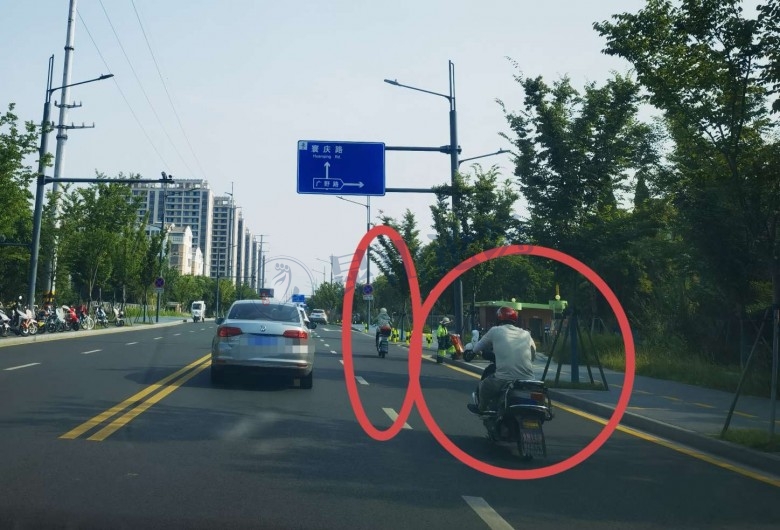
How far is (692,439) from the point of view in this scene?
34.1 ft

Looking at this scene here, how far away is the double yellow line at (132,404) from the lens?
9.27 m

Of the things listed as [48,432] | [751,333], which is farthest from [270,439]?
[751,333]

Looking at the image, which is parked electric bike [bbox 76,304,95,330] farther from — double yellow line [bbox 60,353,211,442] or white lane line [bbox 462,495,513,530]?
white lane line [bbox 462,495,513,530]

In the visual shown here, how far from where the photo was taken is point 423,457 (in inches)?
342

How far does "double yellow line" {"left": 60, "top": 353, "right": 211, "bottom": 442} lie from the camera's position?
9266 millimetres

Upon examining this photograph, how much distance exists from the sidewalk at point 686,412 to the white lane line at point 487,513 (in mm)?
3797

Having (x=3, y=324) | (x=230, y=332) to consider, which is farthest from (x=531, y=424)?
(x=3, y=324)

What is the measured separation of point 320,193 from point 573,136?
9.64m

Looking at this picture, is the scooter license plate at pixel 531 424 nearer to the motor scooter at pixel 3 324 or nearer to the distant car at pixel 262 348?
the distant car at pixel 262 348

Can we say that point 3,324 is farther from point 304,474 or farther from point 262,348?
point 304,474

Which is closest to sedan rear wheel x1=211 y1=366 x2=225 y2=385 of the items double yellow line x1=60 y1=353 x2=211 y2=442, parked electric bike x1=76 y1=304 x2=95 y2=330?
double yellow line x1=60 y1=353 x2=211 y2=442

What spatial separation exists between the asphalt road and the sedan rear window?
238 centimetres

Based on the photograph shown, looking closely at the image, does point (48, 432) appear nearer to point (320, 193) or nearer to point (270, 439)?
point (270, 439)

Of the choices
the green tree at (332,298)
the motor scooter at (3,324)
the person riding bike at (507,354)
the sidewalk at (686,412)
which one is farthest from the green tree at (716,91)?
the green tree at (332,298)
